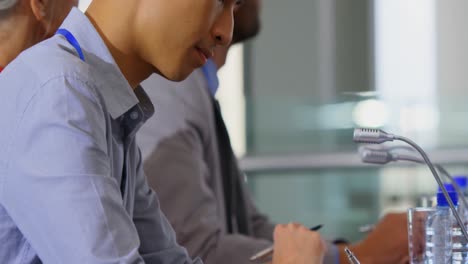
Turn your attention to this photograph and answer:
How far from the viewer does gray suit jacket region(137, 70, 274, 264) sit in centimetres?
201

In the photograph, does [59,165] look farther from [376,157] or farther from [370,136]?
[376,157]

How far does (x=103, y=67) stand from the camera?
1.32 m

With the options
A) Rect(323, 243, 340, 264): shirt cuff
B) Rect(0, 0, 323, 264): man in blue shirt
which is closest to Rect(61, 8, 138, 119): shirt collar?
Rect(0, 0, 323, 264): man in blue shirt

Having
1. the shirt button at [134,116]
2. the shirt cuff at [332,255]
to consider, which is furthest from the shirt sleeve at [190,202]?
the shirt button at [134,116]

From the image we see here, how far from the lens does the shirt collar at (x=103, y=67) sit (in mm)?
1286

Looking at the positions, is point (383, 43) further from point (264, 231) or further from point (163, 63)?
point (163, 63)

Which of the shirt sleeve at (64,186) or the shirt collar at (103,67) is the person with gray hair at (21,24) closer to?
the shirt collar at (103,67)

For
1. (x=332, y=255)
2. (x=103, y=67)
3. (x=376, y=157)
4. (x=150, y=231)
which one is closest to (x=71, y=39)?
(x=103, y=67)

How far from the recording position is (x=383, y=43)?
445 centimetres

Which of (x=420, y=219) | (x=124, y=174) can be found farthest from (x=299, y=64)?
(x=124, y=174)

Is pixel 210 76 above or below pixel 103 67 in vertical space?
below

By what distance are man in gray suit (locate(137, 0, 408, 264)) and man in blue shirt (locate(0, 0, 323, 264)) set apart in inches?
20.4

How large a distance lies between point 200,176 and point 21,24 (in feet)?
1.87

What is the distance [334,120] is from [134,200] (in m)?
2.86
